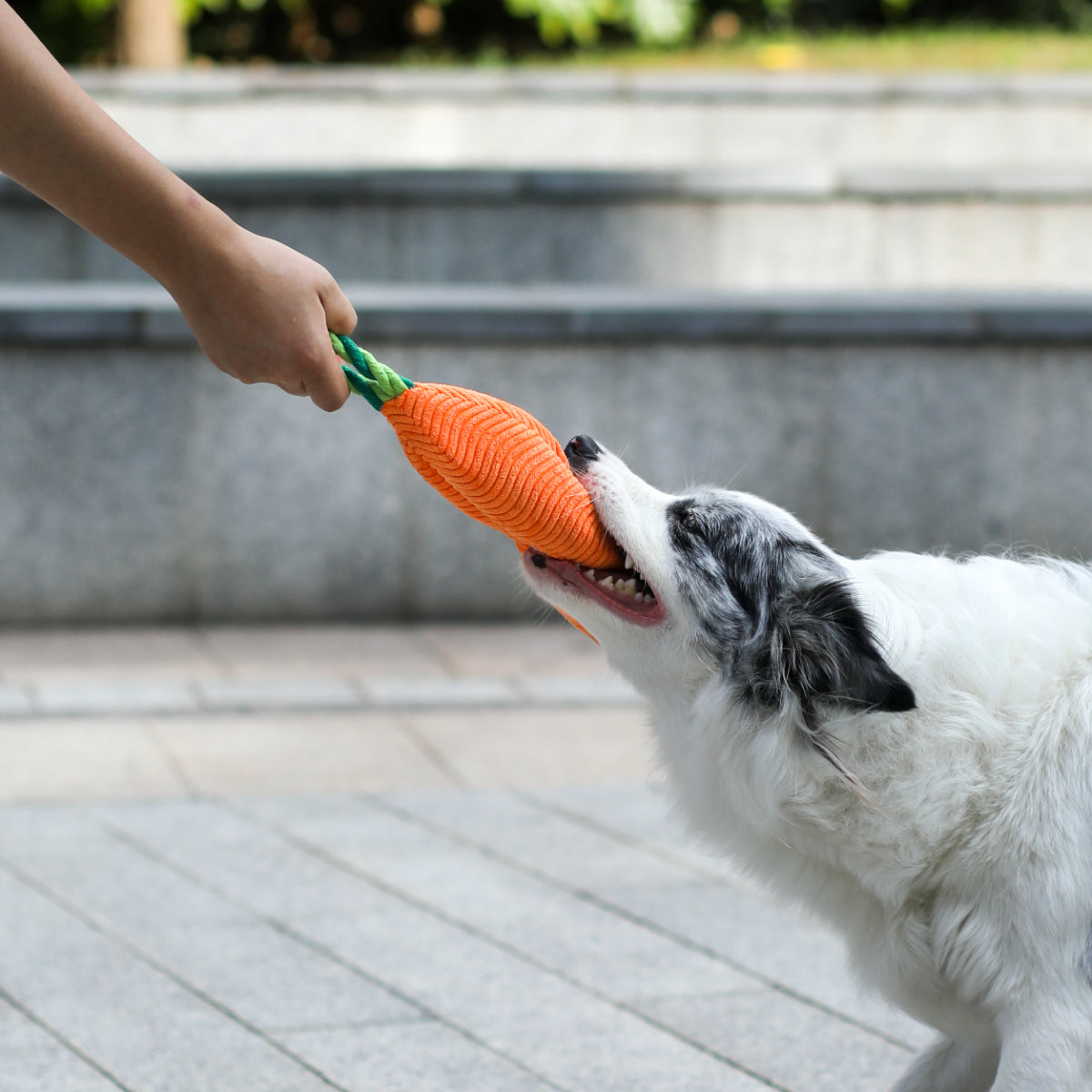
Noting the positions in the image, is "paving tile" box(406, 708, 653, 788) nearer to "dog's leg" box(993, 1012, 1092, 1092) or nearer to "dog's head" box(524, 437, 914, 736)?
"dog's head" box(524, 437, 914, 736)

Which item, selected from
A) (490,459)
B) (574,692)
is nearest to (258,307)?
(490,459)

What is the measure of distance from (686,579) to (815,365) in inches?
199

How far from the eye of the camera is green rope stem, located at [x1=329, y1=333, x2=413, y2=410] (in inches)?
117

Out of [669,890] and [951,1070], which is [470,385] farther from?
[951,1070]

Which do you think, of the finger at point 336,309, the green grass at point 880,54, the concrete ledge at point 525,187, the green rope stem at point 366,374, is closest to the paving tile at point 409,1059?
the green rope stem at point 366,374

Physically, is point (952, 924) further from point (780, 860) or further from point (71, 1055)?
point (71, 1055)

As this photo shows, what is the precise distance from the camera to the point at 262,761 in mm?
5734

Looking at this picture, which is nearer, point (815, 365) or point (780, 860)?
point (780, 860)

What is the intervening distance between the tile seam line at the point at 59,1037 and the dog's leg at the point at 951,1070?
5.34 feet

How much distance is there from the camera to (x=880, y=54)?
15.1 meters

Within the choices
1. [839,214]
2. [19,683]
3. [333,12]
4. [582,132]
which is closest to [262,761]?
[19,683]

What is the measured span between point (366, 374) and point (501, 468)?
0.33 m

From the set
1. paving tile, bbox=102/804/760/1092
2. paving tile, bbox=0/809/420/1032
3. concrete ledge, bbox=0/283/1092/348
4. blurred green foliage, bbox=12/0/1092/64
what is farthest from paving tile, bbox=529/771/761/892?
blurred green foliage, bbox=12/0/1092/64

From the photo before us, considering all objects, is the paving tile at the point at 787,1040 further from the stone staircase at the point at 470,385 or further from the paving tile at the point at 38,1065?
the stone staircase at the point at 470,385
